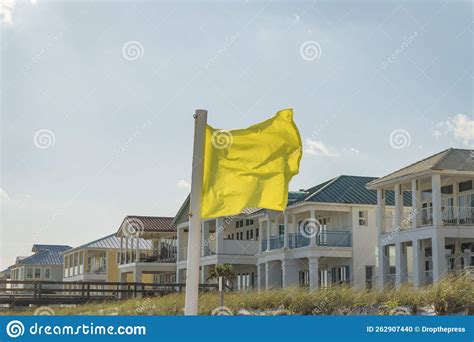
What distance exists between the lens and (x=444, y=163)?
3291 centimetres

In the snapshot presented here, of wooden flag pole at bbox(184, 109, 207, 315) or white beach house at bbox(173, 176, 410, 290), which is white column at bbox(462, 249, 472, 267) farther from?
wooden flag pole at bbox(184, 109, 207, 315)

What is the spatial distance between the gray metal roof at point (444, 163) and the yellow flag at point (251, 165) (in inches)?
878

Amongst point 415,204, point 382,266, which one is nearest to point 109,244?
point 382,266

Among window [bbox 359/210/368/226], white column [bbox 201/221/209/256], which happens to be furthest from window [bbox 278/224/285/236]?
window [bbox 359/210/368/226]

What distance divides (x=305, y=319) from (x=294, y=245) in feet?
99.0

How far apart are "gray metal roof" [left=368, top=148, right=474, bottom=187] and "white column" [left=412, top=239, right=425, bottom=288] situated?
3217 millimetres

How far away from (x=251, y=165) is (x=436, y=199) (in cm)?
2228

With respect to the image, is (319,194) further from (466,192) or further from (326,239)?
(466,192)

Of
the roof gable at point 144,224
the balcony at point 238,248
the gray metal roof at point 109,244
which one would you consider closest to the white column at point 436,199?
the balcony at point 238,248

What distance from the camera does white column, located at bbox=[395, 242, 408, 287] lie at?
33.7 metres

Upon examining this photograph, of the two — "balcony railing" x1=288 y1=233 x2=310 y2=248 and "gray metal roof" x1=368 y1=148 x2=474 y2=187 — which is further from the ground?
"gray metal roof" x1=368 y1=148 x2=474 y2=187

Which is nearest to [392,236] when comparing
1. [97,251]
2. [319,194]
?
[319,194]

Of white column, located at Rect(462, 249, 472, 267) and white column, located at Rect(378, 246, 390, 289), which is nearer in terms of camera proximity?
white column, located at Rect(462, 249, 472, 267)

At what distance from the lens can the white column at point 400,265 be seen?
3366 cm
